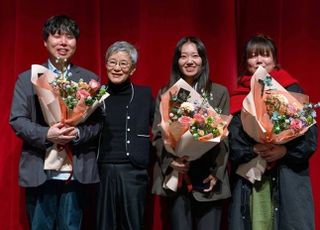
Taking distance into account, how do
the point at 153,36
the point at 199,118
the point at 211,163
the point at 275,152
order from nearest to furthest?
the point at 199,118
the point at 275,152
the point at 211,163
the point at 153,36

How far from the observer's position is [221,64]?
10.6 feet

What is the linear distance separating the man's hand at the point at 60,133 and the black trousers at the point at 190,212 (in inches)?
23.7

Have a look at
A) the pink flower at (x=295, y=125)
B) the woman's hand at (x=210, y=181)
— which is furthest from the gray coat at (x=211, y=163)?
the pink flower at (x=295, y=125)

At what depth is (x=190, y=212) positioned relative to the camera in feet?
8.58

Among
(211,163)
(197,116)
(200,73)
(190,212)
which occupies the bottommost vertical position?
(190,212)

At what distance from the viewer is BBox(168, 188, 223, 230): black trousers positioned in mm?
2588

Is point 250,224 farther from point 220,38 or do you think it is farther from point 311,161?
point 220,38

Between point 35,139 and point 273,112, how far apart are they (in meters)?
1.09

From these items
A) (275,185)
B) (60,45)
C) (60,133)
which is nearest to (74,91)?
(60,133)

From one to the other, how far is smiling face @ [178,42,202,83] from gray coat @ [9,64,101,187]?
50 centimetres

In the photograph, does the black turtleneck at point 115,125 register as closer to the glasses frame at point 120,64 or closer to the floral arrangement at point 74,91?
the glasses frame at point 120,64

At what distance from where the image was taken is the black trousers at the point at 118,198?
2641mm

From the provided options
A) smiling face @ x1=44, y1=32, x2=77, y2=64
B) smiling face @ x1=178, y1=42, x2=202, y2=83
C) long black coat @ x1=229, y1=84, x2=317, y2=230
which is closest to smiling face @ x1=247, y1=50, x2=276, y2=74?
long black coat @ x1=229, y1=84, x2=317, y2=230

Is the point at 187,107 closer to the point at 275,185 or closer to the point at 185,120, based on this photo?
the point at 185,120
